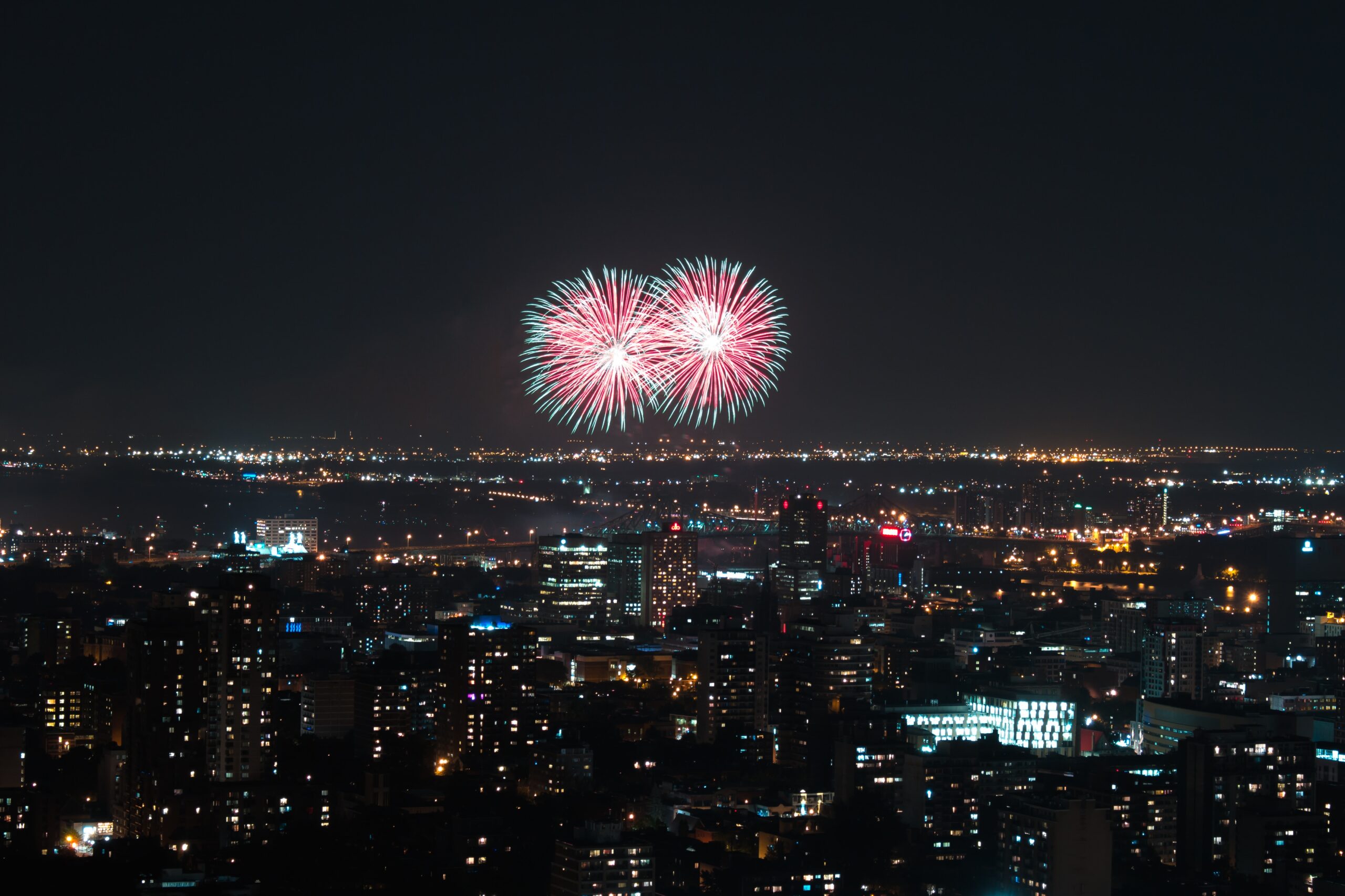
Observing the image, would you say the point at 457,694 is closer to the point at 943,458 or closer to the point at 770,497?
the point at 770,497

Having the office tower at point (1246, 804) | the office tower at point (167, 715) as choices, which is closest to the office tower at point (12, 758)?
the office tower at point (167, 715)

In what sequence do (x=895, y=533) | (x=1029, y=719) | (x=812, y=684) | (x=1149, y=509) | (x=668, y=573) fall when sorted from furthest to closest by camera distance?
(x=1149, y=509)
(x=895, y=533)
(x=668, y=573)
(x=812, y=684)
(x=1029, y=719)

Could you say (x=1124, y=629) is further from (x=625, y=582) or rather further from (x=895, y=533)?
(x=895, y=533)

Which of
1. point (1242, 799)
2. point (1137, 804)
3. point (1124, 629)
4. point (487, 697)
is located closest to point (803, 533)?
point (1124, 629)

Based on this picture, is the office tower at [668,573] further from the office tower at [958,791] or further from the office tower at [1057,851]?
the office tower at [1057,851]

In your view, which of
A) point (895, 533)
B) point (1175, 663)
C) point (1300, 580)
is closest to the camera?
point (1175, 663)

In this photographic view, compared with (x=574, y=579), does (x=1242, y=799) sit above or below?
below

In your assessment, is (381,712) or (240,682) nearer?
(240,682)
